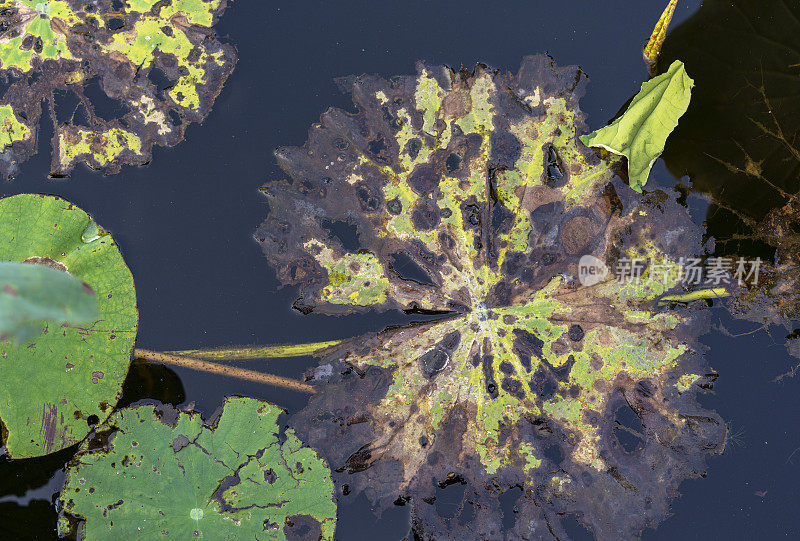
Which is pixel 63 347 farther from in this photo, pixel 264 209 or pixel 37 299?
pixel 264 209

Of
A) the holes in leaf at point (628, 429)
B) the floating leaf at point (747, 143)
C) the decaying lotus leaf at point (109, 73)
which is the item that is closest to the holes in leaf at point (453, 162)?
the floating leaf at point (747, 143)

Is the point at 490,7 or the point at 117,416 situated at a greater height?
the point at 490,7

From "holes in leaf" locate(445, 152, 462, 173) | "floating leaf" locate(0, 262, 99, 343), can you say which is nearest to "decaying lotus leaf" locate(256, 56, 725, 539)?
"holes in leaf" locate(445, 152, 462, 173)

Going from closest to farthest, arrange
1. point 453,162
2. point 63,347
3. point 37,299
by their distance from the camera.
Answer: point 37,299 < point 63,347 < point 453,162

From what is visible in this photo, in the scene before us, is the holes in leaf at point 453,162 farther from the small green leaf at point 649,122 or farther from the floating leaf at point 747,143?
the floating leaf at point 747,143

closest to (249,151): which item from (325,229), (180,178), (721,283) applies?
(180,178)

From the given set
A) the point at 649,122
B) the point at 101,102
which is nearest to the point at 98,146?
the point at 101,102

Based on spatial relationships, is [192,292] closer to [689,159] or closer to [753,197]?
[689,159]
